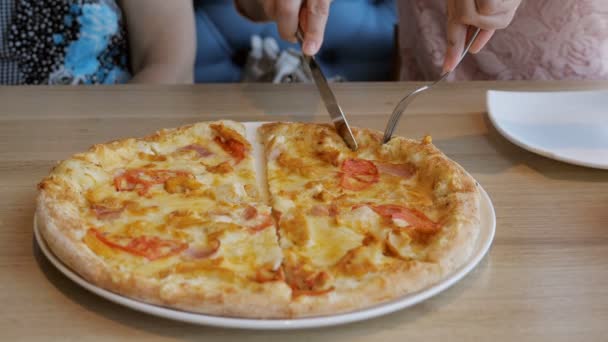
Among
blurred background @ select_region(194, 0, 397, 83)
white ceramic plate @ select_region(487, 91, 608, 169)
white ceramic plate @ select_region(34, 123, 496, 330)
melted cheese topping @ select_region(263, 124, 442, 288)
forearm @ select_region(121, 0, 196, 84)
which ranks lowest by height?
blurred background @ select_region(194, 0, 397, 83)

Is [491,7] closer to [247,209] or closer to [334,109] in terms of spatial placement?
[334,109]

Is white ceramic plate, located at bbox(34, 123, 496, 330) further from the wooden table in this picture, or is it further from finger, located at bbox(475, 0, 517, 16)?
finger, located at bbox(475, 0, 517, 16)

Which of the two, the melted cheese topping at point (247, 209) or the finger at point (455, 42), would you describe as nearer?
the melted cheese topping at point (247, 209)

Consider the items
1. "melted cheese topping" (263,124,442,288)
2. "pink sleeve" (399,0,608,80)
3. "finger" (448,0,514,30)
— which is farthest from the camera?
"pink sleeve" (399,0,608,80)

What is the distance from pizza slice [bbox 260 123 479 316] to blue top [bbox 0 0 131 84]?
1057 millimetres

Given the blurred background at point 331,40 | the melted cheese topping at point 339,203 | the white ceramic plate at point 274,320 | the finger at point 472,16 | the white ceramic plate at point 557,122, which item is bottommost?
the blurred background at point 331,40

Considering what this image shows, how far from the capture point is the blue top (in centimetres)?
210

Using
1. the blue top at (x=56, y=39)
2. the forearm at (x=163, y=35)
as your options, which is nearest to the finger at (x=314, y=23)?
the forearm at (x=163, y=35)

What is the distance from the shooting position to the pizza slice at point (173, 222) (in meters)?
0.82

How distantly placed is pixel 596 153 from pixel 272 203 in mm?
654

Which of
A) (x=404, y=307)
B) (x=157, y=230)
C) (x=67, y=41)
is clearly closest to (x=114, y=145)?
(x=157, y=230)

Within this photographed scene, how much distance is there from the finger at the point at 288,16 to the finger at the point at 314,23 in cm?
2

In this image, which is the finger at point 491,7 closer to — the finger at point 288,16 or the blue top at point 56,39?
the finger at point 288,16

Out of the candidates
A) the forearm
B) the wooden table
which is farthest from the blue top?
the wooden table
